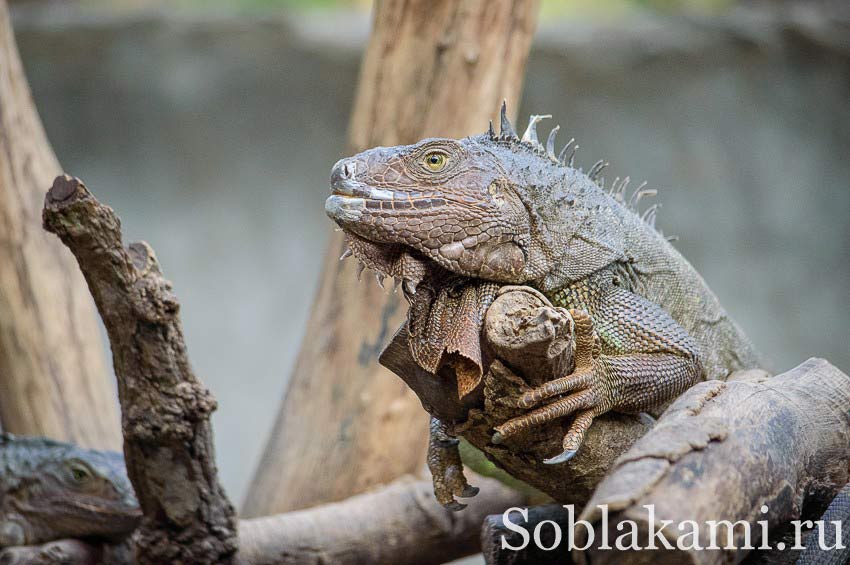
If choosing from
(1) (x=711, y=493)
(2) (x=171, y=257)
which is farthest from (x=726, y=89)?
(1) (x=711, y=493)

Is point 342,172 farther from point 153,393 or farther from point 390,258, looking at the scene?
point 153,393

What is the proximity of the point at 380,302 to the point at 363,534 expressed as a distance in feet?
4.73

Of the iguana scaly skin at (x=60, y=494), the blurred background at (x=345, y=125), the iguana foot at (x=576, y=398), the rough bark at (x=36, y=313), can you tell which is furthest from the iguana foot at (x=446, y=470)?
the blurred background at (x=345, y=125)

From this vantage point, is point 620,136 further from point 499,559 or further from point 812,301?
point 499,559

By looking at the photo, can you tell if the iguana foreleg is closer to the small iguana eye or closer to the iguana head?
the iguana head

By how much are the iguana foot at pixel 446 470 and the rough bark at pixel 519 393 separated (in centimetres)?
21

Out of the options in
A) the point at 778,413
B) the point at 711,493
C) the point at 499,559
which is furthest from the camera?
the point at 499,559

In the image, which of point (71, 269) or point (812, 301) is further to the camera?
point (812, 301)

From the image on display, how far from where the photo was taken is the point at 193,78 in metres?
9.17

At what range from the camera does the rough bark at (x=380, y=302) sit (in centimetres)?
517

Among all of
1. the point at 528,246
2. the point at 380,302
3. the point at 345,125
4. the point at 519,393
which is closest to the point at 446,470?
the point at 519,393

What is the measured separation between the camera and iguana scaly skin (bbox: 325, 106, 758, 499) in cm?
274

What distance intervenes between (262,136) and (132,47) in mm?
1661

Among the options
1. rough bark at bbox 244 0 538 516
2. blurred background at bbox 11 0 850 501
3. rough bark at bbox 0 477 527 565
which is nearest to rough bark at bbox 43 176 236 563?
rough bark at bbox 0 477 527 565
